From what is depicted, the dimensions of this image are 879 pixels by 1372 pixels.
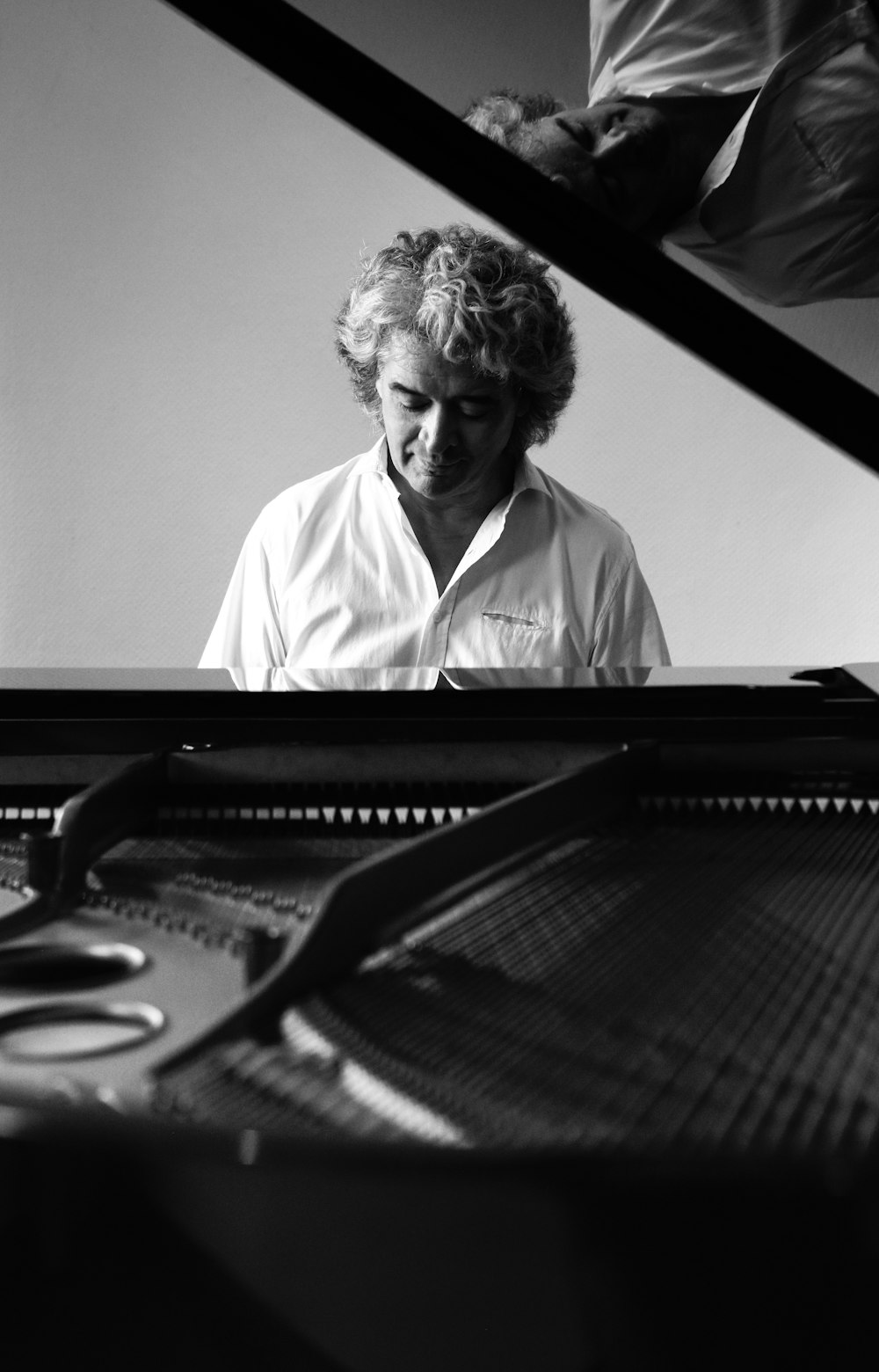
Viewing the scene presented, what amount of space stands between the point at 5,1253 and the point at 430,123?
1.22 meters

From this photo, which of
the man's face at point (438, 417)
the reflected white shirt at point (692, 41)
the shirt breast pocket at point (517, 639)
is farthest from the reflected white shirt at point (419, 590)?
the reflected white shirt at point (692, 41)

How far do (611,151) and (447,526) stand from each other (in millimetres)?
1188

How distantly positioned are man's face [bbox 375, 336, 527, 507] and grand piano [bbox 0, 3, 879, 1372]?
88 centimetres

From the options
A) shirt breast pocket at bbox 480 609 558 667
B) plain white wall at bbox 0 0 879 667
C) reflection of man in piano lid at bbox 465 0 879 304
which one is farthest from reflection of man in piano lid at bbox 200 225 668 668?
plain white wall at bbox 0 0 879 667

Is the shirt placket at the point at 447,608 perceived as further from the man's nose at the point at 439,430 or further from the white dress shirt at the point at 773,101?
the white dress shirt at the point at 773,101

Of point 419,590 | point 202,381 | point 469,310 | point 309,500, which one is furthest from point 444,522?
point 202,381

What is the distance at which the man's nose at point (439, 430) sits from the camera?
230 cm

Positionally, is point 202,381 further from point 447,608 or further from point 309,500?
point 447,608

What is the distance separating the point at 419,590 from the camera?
251cm

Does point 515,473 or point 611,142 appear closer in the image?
point 611,142

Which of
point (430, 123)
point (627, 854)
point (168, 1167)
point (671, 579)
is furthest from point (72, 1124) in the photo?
point (671, 579)

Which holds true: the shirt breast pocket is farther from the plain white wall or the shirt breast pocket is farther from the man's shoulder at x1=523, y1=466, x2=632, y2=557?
the plain white wall

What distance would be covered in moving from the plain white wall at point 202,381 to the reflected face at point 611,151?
7.72ft

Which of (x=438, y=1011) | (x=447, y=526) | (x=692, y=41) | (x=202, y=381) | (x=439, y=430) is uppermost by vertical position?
(x=202, y=381)
